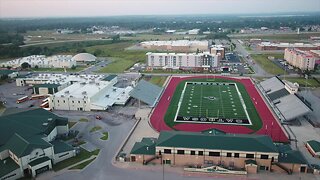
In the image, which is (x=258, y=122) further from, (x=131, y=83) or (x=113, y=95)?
(x=131, y=83)

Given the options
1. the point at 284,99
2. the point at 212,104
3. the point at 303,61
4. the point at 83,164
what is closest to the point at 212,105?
the point at 212,104

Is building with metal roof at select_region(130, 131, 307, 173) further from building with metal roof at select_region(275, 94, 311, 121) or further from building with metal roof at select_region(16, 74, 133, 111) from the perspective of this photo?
building with metal roof at select_region(16, 74, 133, 111)

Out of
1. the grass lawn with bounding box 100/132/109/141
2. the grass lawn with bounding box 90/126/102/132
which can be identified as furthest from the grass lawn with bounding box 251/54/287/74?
the grass lawn with bounding box 100/132/109/141

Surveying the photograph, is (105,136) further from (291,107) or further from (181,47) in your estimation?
(181,47)

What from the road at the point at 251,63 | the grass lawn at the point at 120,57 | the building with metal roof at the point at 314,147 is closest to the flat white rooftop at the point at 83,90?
the grass lawn at the point at 120,57

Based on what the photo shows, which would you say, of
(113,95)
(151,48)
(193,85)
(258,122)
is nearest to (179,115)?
(258,122)

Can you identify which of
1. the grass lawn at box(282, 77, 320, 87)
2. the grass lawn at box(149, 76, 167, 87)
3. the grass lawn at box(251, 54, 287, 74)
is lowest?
the grass lawn at box(282, 77, 320, 87)
